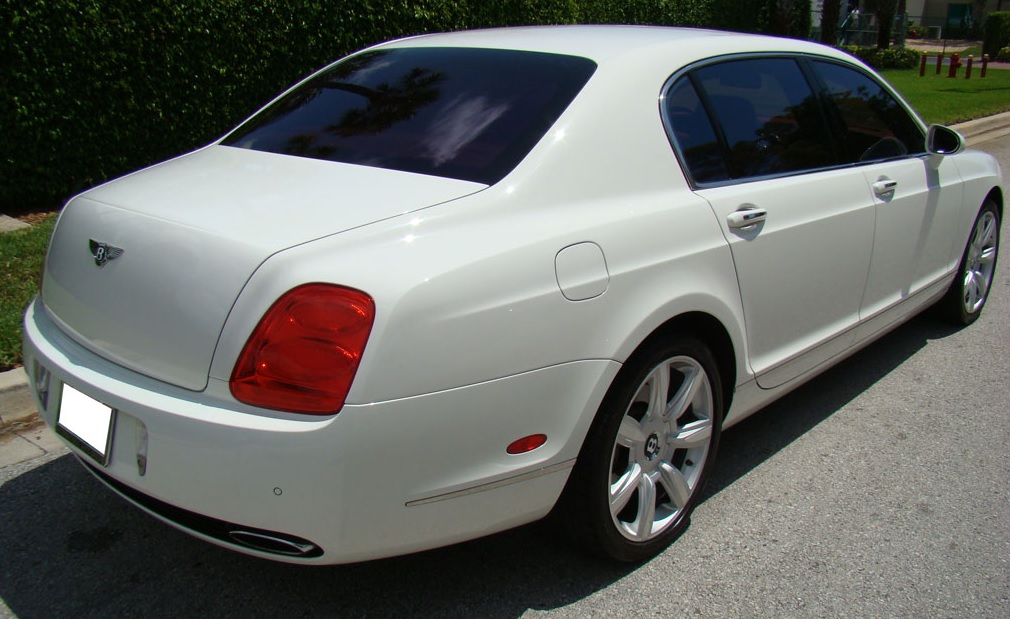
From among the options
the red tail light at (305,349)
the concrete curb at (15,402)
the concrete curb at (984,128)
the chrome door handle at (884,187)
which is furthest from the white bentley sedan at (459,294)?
the concrete curb at (984,128)

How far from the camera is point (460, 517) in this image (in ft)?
7.56

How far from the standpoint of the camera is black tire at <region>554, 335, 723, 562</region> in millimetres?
2572

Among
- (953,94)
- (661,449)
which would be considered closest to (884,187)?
(661,449)

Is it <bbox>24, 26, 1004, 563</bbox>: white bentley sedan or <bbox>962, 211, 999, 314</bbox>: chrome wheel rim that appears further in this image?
<bbox>962, 211, 999, 314</bbox>: chrome wheel rim

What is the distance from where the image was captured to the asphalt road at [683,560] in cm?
265

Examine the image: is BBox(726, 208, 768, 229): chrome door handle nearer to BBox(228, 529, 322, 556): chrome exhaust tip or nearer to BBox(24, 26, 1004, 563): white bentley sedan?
BBox(24, 26, 1004, 563): white bentley sedan

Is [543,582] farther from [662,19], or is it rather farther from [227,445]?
[662,19]

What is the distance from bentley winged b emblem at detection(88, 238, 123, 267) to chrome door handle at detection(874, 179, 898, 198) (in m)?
2.98

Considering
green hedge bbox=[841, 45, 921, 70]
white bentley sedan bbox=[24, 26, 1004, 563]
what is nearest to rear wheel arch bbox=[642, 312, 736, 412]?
white bentley sedan bbox=[24, 26, 1004, 563]

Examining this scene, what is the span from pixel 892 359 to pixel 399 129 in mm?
3220

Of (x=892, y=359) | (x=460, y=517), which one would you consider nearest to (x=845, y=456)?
(x=892, y=359)

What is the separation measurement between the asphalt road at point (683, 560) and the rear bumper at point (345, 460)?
43cm

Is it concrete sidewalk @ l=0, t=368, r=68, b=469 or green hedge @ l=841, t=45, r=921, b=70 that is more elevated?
green hedge @ l=841, t=45, r=921, b=70

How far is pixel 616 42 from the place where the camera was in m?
3.12
